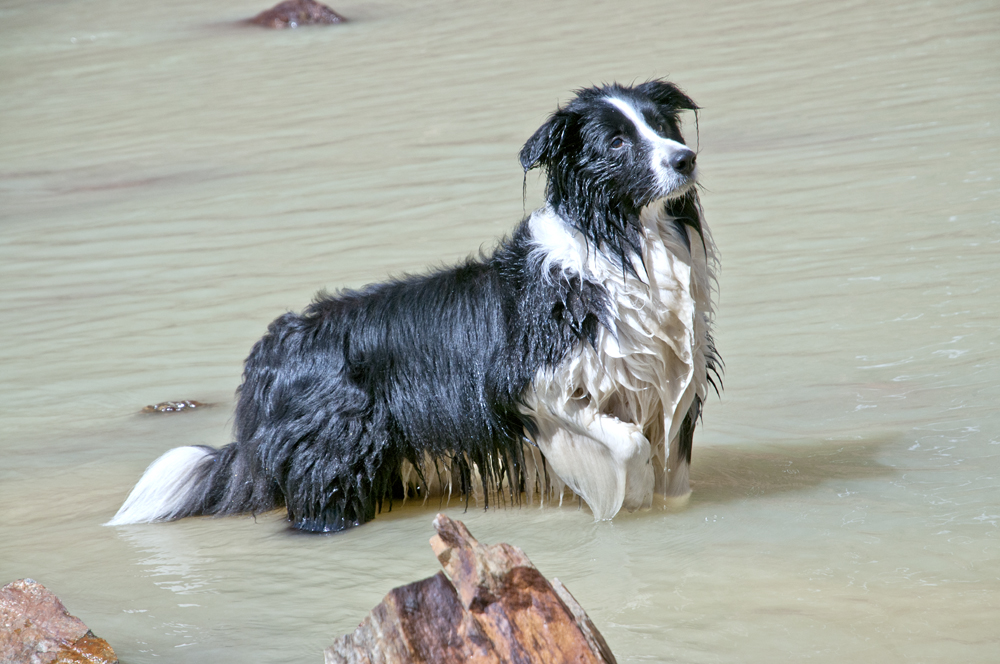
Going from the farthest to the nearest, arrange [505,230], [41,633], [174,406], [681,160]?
[505,230] < [174,406] < [681,160] < [41,633]

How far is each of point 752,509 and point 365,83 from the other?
28.8 ft

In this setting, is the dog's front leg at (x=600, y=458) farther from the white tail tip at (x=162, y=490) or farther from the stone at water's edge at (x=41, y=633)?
the stone at water's edge at (x=41, y=633)

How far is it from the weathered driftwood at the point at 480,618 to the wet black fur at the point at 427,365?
4.13 feet

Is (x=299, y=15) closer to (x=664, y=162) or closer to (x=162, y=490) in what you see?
(x=162, y=490)

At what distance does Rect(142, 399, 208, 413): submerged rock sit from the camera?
5.10 meters

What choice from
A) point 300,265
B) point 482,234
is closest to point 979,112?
point 482,234

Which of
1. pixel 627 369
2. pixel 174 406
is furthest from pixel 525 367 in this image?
pixel 174 406

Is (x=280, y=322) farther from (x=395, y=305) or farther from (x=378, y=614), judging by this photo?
(x=378, y=614)

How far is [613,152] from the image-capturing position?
3.50m

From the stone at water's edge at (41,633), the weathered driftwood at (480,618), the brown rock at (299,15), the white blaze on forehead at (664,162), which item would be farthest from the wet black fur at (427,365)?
the brown rock at (299,15)

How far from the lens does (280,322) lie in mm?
4051

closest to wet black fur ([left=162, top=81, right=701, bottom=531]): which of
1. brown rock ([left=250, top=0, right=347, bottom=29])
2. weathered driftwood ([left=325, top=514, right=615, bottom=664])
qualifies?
weathered driftwood ([left=325, top=514, right=615, bottom=664])

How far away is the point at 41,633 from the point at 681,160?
219cm

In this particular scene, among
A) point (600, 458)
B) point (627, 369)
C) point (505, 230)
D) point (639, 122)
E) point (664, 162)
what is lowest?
point (600, 458)
